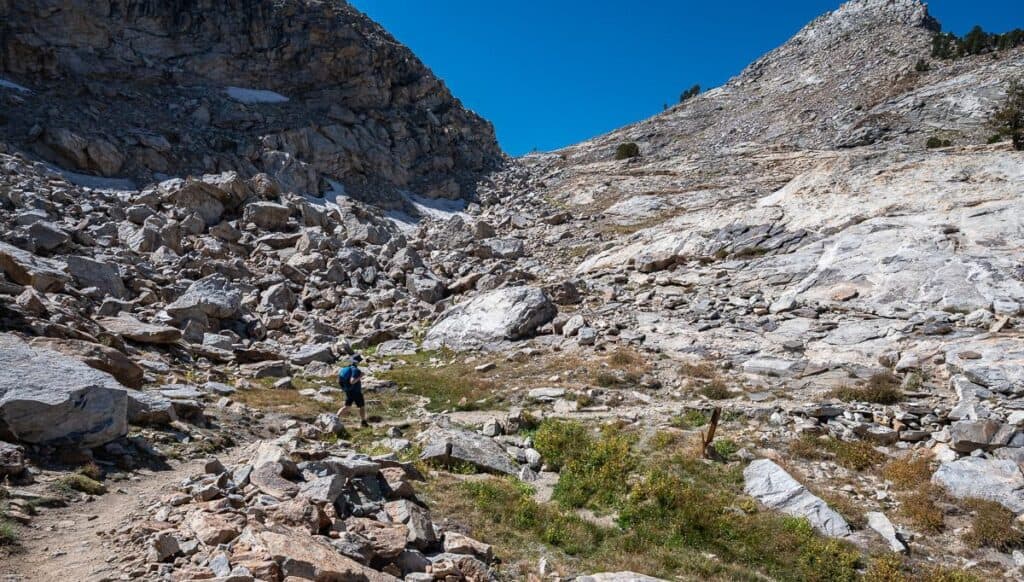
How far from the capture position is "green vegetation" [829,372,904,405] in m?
13.6

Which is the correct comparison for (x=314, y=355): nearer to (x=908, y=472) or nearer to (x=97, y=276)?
(x=97, y=276)

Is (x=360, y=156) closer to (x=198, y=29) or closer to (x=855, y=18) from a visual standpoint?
(x=198, y=29)

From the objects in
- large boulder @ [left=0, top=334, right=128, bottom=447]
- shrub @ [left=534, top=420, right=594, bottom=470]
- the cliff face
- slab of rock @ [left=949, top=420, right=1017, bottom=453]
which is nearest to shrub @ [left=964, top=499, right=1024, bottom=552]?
slab of rock @ [left=949, top=420, right=1017, bottom=453]

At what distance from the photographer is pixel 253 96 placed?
5375 cm

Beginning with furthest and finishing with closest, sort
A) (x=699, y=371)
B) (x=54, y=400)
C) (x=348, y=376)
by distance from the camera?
(x=699, y=371) < (x=348, y=376) < (x=54, y=400)

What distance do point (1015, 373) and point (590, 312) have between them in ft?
45.3

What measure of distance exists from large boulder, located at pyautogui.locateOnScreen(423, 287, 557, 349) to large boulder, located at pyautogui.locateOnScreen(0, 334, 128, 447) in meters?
14.6

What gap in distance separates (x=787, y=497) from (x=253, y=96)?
57908 mm

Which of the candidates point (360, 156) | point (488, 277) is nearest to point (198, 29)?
point (360, 156)

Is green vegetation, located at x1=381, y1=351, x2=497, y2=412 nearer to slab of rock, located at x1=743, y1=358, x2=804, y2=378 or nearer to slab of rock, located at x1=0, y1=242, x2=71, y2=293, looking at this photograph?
slab of rock, located at x1=743, y1=358, x2=804, y2=378

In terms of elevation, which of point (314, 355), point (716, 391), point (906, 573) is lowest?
point (906, 573)

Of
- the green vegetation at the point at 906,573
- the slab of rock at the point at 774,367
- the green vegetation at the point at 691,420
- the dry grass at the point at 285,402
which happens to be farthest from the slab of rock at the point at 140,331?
the green vegetation at the point at 906,573

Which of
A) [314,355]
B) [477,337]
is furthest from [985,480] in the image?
[314,355]

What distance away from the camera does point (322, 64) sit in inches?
2280
